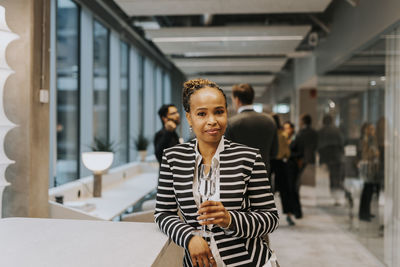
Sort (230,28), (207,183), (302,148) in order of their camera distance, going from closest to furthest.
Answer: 1. (207,183)
2. (230,28)
3. (302,148)

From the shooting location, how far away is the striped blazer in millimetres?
1292

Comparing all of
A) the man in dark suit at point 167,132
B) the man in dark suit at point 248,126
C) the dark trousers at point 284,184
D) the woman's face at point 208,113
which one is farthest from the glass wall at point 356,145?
the woman's face at point 208,113

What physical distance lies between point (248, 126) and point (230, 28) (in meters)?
2.50

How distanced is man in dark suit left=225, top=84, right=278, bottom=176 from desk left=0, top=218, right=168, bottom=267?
1684mm

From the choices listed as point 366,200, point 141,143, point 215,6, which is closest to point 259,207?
point 366,200

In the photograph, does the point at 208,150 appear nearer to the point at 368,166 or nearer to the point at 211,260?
the point at 211,260

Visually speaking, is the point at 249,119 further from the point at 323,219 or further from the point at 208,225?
the point at 323,219

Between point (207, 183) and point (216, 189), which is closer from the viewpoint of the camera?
point (207, 183)

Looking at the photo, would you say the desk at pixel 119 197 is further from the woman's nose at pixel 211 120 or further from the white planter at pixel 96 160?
the woman's nose at pixel 211 120

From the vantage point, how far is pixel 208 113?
130 centimetres

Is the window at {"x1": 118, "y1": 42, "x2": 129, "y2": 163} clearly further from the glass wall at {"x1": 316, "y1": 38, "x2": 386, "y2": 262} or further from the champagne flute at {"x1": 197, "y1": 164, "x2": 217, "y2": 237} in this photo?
the champagne flute at {"x1": 197, "y1": 164, "x2": 217, "y2": 237}

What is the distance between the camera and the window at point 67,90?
4516mm

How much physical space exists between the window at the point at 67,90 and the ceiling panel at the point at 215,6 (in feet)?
2.65

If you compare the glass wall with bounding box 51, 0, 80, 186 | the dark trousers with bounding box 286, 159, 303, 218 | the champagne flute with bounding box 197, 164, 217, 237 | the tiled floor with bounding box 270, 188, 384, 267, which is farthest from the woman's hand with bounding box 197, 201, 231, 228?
the dark trousers with bounding box 286, 159, 303, 218
